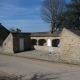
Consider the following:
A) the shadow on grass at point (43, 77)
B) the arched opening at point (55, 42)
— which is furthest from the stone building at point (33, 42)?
the shadow on grass at point (43, 77)

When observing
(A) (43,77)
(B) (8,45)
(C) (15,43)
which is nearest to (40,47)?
(C) (15,43)

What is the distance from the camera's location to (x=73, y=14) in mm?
45938

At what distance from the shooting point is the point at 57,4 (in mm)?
49906

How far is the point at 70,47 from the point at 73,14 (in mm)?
27564

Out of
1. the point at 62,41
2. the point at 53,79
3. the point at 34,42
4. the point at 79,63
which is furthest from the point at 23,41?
the point at 53,79

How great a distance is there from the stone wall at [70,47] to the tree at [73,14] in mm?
26073

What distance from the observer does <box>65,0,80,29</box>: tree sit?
4541 centimetres

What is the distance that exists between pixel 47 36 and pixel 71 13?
14.6m

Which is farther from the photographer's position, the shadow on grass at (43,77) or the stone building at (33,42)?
the stone building at (33,42)

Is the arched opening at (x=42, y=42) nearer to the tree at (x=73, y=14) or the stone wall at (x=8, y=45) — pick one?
the stone wall at (x=8, y=45)

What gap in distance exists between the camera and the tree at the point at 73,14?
45406mm

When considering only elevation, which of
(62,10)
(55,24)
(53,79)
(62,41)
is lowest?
(53,79)

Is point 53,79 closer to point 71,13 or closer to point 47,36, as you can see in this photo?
point 47,36

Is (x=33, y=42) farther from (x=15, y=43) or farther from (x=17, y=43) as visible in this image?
(x=15, y=43)
